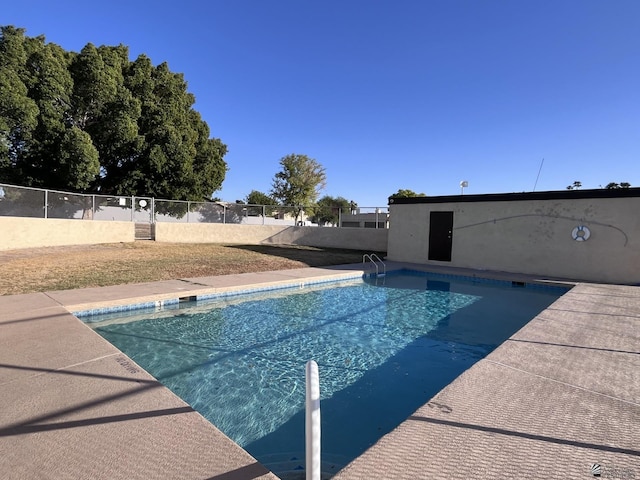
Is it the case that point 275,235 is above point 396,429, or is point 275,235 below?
above

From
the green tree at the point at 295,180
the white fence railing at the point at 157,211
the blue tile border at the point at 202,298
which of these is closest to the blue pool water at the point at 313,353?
the blue tile border at the point at 202,298

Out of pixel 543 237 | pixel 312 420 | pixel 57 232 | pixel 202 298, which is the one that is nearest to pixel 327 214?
pixel 543 237

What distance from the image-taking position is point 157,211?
64.0ft

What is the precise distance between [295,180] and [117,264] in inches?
1324

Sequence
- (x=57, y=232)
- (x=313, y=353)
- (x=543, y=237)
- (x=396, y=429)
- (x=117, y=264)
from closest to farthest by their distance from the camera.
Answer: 1. (x=396, y=429)
2. (x=313, y=353)
3. (x=117, y=264)
4. (x=543, y=237)
5. (x=57, y=232)

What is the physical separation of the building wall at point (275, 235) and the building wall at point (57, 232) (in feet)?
7.54

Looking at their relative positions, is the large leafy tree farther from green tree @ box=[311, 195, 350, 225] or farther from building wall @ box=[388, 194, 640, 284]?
building wall @ box=[388, 194, 640, 284]

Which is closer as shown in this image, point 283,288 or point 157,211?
point 283,288

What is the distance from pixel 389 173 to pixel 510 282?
20.6 m

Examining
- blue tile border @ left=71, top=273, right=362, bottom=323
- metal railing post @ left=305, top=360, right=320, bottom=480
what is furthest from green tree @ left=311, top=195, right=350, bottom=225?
metal railing post @ left=305, top=360, right=320, bottom=480

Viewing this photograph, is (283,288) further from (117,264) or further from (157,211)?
(157,211)

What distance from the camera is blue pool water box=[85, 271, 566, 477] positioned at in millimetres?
3615

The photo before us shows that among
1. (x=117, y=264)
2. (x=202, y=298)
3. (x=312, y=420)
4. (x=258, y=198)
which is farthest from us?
(x=258, y=198)

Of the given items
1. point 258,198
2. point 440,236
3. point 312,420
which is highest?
point 258,198
